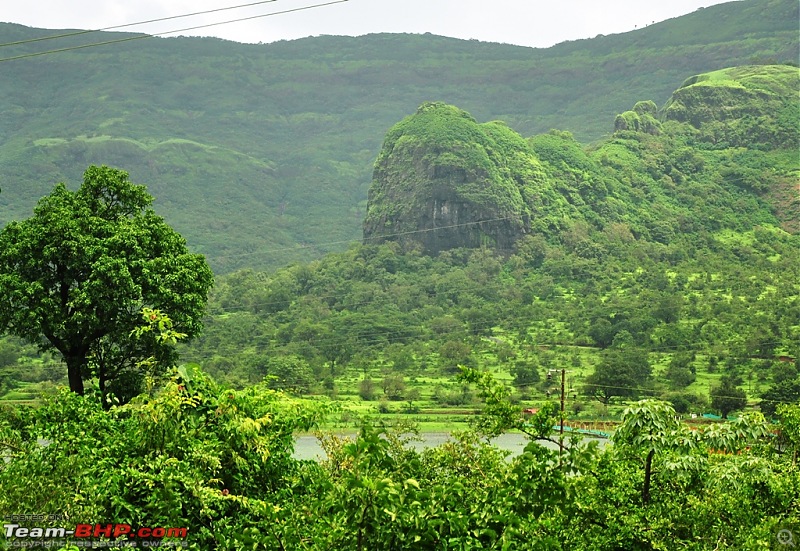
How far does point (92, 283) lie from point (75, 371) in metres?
1.95

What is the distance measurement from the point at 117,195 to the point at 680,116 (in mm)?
138171

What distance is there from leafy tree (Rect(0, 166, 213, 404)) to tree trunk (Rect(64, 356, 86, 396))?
2cm

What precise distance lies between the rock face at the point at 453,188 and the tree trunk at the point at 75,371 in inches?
3956

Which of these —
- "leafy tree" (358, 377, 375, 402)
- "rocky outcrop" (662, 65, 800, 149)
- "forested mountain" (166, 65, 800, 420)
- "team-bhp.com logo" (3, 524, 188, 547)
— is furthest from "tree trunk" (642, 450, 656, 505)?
"rocky outcrop" (662, 65, 800, 149)

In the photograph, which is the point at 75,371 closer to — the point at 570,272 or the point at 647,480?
the point at 647,480

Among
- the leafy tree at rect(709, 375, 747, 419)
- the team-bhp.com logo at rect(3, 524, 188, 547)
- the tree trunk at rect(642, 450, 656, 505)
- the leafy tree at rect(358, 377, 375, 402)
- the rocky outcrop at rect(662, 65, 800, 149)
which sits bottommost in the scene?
the leafy tree at rect(358, 377, 375, 402)

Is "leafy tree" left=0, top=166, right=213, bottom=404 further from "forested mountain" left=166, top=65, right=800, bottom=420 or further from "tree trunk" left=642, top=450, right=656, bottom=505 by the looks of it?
"forested mountain" left=166, top=65, right=800, bottom=420

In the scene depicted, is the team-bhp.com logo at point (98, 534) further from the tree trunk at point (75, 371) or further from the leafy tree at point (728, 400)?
the leafy tree at point (728, 400)

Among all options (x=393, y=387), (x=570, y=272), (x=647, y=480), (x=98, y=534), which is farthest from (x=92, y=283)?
(x=570, y=272)

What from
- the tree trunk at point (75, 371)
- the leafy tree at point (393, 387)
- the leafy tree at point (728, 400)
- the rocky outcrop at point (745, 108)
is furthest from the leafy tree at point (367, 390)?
the rocky outcrop at point (745, 108)

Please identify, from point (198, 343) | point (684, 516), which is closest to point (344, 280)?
point (198, 343)

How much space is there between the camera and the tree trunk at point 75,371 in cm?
1941

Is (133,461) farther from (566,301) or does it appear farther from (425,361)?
(566,301)

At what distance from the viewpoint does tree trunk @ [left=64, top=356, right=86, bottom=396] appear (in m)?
19.4
